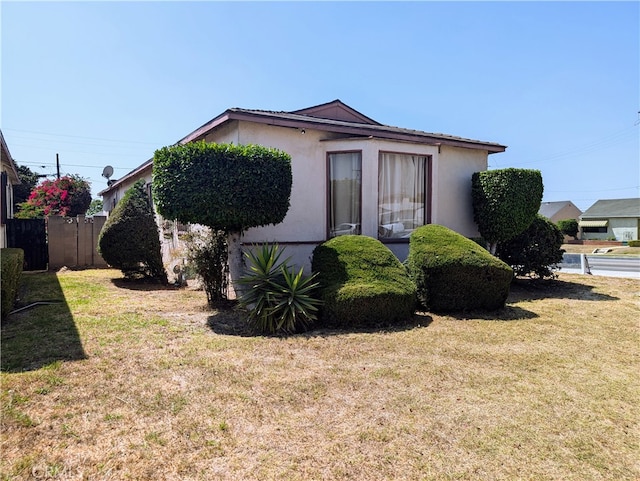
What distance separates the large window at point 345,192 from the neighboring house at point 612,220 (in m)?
46.6

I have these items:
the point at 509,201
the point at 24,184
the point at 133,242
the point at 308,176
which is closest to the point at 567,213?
the point at 509,201

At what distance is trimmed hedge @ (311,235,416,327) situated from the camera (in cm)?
568

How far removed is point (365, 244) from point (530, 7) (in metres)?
6.79

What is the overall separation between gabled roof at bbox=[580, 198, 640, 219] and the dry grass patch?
156 ft

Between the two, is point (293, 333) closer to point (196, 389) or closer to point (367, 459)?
point (196, 389)

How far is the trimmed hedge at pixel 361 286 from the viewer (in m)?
5.68

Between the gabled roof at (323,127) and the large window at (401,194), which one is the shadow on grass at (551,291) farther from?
the gabled roof at (323,127)

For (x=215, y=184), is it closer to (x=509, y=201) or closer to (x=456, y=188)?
(x=456, y=188)

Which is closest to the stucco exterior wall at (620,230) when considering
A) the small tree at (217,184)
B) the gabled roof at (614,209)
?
the gabled roof at (614,209)

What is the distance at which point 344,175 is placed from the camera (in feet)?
28.6

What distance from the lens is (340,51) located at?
10562 millimetres

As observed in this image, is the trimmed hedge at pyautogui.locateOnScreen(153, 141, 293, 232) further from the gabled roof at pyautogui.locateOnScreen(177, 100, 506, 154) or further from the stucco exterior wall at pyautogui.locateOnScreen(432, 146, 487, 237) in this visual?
the stucco exterior wall at pyautogui.locateOnScreen(432, 146, 487, 237)

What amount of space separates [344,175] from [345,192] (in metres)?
0.40

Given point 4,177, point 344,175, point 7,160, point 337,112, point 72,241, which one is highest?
point 337,112
